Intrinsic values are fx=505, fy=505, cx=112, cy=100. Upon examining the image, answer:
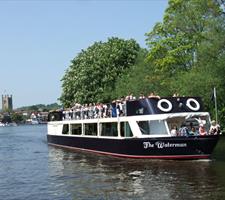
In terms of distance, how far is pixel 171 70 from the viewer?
2286 inches

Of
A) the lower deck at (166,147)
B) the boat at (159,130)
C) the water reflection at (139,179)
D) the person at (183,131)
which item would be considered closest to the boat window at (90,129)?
the boat at (159,130)

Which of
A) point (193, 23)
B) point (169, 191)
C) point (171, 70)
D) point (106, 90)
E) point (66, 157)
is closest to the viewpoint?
point (169, 191)

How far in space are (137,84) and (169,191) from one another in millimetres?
43456

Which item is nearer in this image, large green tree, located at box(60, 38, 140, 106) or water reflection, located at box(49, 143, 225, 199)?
water reflection, located at box(49, 143, 225, 199)

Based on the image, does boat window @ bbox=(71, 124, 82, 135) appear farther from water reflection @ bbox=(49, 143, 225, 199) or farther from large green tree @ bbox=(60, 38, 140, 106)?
large green tree @ bbox=(60, 38, 140, 106)

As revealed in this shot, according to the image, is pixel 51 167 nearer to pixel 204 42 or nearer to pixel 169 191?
pixel 169 191

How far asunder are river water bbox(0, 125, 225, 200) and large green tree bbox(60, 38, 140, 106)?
39800 millimetres

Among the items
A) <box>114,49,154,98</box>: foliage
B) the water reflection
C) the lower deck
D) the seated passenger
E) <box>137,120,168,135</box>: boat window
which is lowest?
the water reflection

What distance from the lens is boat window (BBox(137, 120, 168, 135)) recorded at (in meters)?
31.6

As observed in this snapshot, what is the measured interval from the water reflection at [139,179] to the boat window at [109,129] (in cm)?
279

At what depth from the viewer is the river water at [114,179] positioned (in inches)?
821

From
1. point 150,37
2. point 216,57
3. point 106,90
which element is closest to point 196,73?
point 216,57

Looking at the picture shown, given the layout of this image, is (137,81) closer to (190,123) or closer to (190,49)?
(190,49)

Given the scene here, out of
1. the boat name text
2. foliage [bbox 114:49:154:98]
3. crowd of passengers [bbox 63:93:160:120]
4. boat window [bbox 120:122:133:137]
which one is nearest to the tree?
foliage [bbox 114:49:154:98]
